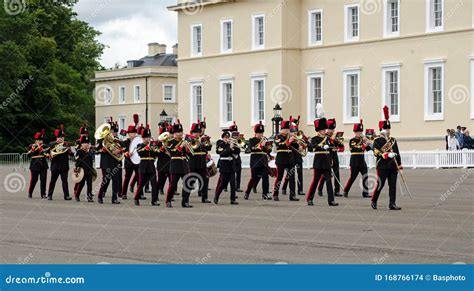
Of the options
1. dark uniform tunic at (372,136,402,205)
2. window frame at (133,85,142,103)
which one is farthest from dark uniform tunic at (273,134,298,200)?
window frame at (133,85,142,103)

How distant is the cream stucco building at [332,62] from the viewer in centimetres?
5381

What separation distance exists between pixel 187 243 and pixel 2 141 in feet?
198

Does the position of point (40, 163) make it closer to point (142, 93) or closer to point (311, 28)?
point (311, 28)

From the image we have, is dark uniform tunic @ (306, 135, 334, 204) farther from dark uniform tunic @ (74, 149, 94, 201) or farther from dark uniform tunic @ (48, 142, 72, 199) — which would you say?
dark uniform tunic @ (48, 142, 72, 199)

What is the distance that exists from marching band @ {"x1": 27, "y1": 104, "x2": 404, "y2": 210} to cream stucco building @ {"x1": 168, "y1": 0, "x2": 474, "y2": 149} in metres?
23.7

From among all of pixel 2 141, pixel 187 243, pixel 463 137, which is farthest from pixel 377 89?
pixel 187 243

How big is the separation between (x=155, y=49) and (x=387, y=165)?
84.4m

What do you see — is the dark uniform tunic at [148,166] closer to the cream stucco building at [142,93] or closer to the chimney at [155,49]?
the cream stucco building at [142,93]

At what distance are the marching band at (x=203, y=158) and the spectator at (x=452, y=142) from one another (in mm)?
16096

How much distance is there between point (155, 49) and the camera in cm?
10719

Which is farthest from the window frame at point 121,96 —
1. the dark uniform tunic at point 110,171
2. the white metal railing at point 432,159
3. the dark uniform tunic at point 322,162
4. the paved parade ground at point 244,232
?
the dark uniform tunic at point 322,162

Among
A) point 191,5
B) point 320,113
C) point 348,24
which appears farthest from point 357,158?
point 191,5

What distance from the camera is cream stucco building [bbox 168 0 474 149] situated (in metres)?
53.8

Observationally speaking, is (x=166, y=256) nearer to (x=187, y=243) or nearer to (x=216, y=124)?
(x=187, y=243)
